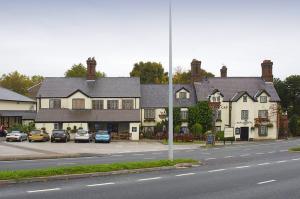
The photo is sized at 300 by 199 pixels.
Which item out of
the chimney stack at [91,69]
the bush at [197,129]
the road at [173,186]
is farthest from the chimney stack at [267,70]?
the road at [173,186]

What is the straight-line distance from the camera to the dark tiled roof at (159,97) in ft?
234

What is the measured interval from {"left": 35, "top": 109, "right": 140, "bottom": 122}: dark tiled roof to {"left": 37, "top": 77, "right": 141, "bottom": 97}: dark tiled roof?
2642 millimetres

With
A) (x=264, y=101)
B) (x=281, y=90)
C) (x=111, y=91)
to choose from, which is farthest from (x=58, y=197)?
(x=281, y=90)

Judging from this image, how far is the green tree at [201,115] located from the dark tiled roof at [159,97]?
2087mm

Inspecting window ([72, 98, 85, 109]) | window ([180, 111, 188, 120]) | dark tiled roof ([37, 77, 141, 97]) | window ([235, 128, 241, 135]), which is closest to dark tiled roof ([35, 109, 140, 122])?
window ([72, 98, 85, 109])

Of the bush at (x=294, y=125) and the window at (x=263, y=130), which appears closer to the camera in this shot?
the window at (x=263, y=130)

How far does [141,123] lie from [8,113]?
20789 mm

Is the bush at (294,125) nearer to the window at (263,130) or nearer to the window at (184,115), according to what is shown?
the window at (263,130)

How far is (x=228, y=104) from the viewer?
7256cm

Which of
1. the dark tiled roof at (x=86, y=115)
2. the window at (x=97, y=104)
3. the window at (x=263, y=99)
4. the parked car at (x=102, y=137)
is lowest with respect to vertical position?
the parked car at (x=102, y=137)

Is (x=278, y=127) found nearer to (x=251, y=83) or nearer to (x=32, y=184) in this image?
(x=251, y=83)

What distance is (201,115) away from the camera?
69562 millimetres

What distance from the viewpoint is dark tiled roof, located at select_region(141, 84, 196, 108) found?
71.4 meters

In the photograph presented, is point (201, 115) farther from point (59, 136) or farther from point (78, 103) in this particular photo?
point (59, 136)
